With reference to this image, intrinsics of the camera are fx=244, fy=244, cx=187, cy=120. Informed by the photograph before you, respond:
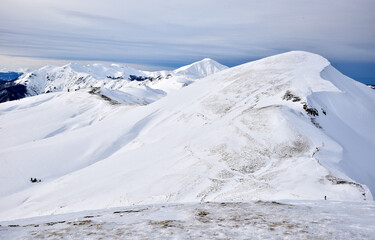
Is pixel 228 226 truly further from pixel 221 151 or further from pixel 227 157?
pixel 221 151

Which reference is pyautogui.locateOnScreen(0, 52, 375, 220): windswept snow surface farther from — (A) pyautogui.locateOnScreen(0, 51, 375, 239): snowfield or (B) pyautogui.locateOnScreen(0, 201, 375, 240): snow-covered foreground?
(B) pyautogui.locateOnScreen(0, 201, 375, 240): snow-covered foreground

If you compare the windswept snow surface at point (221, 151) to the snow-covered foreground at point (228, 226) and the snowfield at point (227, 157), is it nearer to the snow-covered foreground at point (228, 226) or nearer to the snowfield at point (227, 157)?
the snowfield at point (227, 157)

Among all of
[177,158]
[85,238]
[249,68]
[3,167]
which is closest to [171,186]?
[177,158]

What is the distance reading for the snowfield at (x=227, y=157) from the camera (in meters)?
25.9

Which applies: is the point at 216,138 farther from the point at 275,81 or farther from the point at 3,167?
the point at 3,167

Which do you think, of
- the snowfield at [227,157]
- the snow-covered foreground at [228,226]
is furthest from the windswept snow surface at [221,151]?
the snow-covered foreground at [228,226]

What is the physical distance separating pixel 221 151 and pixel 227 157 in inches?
79.8

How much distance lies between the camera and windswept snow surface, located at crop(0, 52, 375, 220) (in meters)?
31.8

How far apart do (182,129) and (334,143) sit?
1181 inches

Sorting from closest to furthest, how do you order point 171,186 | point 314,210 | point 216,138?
point 314,210 < point 171,186 < point 216,138

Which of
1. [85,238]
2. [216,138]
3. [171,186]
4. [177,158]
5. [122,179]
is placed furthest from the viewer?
[216,138]

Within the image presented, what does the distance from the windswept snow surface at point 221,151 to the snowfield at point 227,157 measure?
24 cm

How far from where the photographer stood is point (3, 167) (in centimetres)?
5472

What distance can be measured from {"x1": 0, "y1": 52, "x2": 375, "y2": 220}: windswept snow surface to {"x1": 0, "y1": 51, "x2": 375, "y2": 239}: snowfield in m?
0.24
